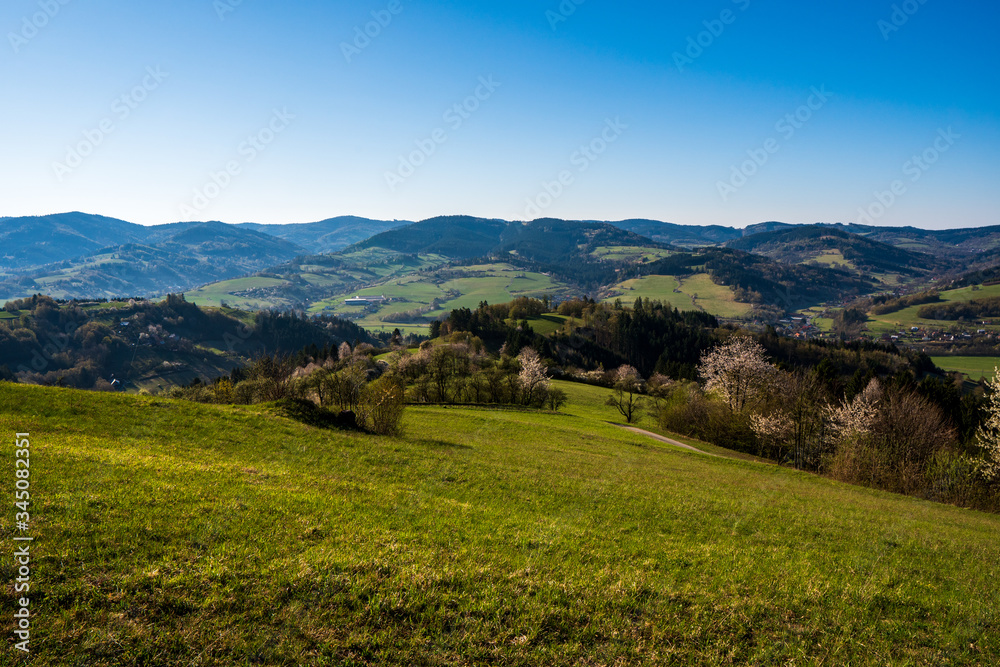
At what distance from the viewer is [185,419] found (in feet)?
84.1

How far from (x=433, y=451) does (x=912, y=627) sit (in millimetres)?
22443

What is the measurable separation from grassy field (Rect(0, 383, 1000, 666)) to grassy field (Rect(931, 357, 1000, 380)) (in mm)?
207964

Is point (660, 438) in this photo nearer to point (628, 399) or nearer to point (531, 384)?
point (531, 384)

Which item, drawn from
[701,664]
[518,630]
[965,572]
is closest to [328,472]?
[518,630]

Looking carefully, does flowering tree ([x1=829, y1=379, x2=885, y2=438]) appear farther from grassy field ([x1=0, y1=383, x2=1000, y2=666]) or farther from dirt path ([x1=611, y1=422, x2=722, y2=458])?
grassy field ([x1=0, y1=383, x2=1000, y2=666])

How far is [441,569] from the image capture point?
10.9 m

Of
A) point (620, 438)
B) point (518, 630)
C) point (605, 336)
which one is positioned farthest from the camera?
point (605, 336)

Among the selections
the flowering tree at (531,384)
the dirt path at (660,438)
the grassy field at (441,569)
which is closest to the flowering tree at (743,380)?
the dirt path at (660,438)

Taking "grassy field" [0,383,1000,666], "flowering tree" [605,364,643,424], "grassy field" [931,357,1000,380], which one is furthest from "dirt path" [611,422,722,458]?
"grassy field" [931,357,1000,380]

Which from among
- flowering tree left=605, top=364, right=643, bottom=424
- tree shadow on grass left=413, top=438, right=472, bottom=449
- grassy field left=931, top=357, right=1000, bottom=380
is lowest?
flowering tree left=605, top=364, right=643, bottom=424

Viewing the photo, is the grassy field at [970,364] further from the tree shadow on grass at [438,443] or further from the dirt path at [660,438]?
the tree shadow on grass at [438,443]

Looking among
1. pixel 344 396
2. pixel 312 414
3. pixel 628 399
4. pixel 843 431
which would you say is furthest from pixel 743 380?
pixel 312 414

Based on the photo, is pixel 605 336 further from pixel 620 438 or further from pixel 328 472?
pixel 328 472

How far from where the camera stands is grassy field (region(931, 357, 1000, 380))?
164125 mm
